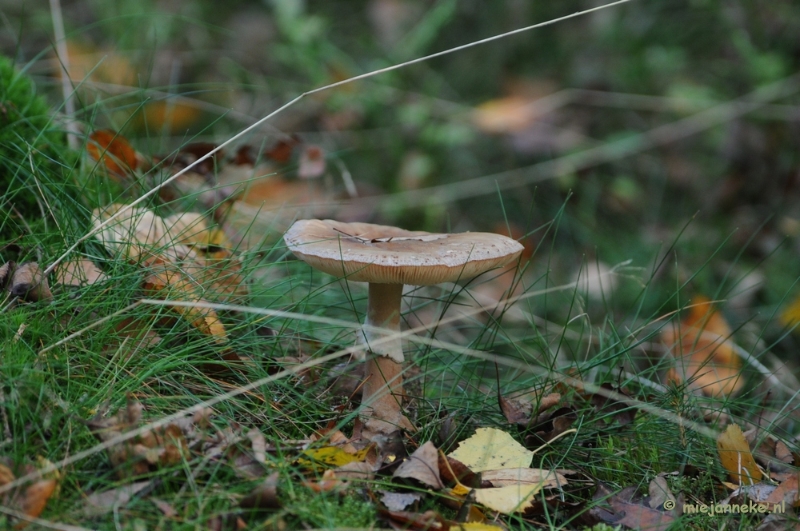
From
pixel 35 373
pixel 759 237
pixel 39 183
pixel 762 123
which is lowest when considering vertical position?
pixel 759 237

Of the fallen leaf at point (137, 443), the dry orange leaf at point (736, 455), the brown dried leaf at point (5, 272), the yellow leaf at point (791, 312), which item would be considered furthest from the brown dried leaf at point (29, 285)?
the yellow leaf at point (791, 312)

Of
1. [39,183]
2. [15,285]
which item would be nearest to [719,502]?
[15,285]

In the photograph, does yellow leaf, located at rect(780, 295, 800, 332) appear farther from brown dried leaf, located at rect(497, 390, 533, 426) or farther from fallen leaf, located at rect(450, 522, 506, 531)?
fallen leaf, located at rect(450, 522, 506, 531)

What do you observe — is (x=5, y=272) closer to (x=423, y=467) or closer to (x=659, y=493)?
(x=423, y=467)

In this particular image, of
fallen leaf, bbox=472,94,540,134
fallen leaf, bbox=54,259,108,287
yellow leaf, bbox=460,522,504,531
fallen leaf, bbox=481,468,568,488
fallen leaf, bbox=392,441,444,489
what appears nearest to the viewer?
yellow leaf, bbox=460,522,504,531

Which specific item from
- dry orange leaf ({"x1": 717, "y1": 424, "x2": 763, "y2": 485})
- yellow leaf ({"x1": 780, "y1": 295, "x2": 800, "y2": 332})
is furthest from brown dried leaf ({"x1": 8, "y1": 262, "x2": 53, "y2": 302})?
yellow leaf ({"x1": 780, "y1": 295, "x2": 800, "y2": 332})

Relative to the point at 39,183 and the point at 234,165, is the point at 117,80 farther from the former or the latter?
the point at 39,183
